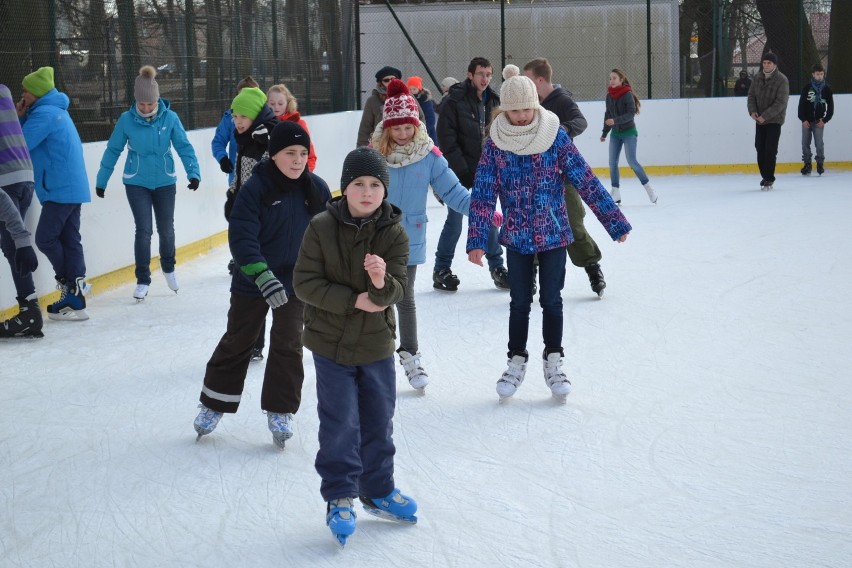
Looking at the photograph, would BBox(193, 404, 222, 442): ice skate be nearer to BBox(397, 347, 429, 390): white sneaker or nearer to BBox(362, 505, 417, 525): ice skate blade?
BBox(397, 347, 429, 390): white sneaker

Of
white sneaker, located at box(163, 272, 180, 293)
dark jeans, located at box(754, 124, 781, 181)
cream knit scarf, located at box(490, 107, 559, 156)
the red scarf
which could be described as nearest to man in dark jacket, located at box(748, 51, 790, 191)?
dark jeans, located at box(754, 124, 781, 181)

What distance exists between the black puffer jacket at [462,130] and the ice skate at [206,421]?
351 centimetres

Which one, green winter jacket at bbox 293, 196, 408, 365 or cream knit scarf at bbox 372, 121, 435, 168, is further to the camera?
cream knit scarf at bbox 372, 121, 435, 168

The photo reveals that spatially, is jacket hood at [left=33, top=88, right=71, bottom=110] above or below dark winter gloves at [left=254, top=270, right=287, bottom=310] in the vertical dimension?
above

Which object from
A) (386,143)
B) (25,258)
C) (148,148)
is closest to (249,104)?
(386,143)

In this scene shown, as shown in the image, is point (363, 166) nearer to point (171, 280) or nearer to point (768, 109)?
point (171, 280)

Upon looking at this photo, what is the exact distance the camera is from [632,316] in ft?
23.2

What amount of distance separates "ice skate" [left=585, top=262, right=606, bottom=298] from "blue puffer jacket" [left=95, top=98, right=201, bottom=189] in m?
2.62

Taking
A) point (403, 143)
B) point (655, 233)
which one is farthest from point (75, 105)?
point (655, 233)

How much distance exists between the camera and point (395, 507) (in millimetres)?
3713

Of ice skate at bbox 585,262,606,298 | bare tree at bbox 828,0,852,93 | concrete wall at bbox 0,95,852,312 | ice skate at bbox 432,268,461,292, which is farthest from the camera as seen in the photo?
bare tree at bbox 828,0,852,93

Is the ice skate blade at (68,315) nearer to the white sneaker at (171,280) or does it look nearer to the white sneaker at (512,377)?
the white sneaker at (171,280)

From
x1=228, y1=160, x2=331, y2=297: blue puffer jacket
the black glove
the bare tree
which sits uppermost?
the bare tree

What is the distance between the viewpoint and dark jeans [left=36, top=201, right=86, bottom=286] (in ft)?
23.7
